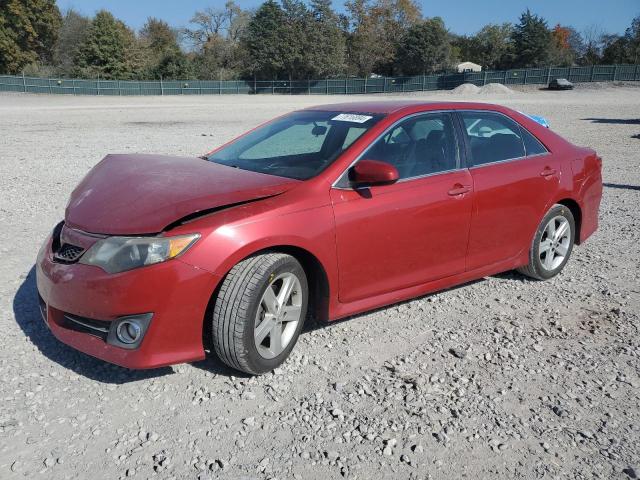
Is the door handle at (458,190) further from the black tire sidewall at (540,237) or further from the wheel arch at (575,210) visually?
the wheel arch at (575,210)

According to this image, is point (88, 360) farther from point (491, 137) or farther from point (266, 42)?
point (266, 42)

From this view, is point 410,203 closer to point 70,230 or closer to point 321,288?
point 321,288

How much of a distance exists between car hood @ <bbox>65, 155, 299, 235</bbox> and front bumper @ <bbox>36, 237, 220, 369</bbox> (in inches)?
10.3

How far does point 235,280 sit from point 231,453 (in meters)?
0.91

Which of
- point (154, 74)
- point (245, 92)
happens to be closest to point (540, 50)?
point (245, 92)

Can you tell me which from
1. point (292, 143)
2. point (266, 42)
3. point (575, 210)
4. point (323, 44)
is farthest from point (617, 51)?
point (292, 143)

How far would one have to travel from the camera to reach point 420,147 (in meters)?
4.17

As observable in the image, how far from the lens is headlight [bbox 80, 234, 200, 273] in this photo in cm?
300

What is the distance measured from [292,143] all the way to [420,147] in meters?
1.04

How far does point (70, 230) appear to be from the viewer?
11.0 feet

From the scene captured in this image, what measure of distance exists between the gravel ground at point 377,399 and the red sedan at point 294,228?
282 mm

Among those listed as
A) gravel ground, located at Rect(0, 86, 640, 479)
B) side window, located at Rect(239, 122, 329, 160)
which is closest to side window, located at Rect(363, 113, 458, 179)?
side window, located at Rect(239, 122, 329, 160)

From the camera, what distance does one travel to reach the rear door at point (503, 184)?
437cm

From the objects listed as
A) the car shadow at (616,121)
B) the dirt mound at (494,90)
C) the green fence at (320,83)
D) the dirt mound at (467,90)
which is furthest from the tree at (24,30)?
the car shadow at (616,121)
